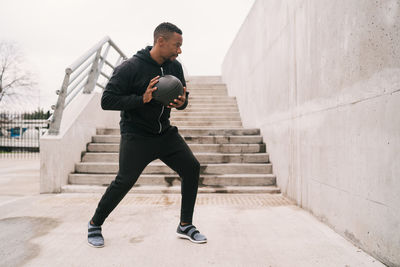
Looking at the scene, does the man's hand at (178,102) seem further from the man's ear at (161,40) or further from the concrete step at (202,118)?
the concrete step at (202,118)

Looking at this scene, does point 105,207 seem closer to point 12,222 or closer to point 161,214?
point 161,214

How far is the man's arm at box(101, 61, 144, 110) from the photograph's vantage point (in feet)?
7.90

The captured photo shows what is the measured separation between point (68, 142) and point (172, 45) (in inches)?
135

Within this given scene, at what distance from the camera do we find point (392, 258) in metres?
2.02

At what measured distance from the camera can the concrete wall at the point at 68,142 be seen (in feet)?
15.7

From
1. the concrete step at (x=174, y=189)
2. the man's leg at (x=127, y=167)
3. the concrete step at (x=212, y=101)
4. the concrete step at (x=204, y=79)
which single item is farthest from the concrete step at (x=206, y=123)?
the concrete step at (x=204, y=79)

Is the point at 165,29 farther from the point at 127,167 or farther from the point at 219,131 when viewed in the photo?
the point at 219,131

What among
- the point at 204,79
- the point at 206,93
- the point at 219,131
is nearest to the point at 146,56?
the point at 219,131

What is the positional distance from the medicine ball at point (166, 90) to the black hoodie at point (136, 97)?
0.14 m

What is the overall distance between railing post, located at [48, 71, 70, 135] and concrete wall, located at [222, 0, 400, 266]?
3.52 meters

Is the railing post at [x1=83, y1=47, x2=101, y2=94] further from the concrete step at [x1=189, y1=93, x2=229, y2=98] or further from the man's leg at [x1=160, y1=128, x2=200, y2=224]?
the man's leg at [x1=160, y1=128, x2=200, y2=224]

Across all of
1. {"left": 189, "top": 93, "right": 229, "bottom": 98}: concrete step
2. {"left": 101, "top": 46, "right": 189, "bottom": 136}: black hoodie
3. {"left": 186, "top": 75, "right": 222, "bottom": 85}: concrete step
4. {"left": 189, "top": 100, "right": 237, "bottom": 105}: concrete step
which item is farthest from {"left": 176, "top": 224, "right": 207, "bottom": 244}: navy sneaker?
{"left": 186, "top": 75, "right": 222, "bottom": 85}: concrete step

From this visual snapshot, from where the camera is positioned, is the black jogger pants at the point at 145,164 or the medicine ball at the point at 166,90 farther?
the black jogger pants at the point at 145,164

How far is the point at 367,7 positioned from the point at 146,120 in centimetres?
199
